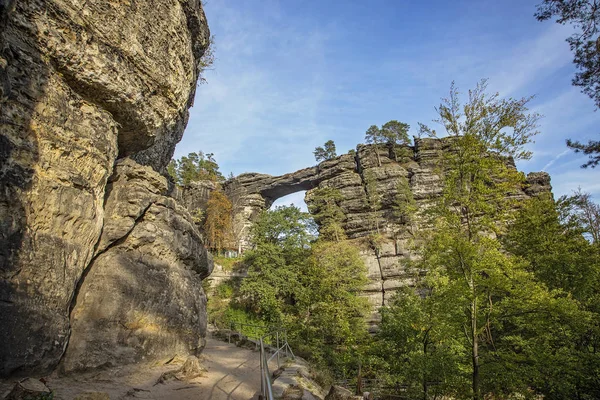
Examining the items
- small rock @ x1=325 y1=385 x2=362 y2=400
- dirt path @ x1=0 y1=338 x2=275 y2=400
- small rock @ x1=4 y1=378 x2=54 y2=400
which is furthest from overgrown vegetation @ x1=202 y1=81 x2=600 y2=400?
small rock @ x1=4 y1=378 x2=54 y2=400

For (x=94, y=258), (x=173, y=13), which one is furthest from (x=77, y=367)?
(x=173, y=13)

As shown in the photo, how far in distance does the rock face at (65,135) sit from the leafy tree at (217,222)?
2567 centimetres

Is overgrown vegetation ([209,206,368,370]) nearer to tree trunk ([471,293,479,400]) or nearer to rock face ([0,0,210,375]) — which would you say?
tree trunk ([471,293,479,400])

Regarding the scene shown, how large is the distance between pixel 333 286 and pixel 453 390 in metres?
11.2

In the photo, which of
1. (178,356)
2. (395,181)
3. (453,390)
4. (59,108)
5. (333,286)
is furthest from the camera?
(395,181)

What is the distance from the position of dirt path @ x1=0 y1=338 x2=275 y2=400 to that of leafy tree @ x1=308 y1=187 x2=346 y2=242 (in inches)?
898

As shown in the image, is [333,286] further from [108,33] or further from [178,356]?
[108,33]

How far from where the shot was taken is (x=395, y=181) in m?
35.5

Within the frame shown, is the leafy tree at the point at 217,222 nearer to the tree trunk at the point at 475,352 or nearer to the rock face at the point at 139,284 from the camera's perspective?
the rock face at the point at 139,284

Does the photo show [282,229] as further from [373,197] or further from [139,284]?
[139,284]

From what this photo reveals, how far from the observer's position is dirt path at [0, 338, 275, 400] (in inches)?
258

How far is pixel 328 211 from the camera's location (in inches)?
1353

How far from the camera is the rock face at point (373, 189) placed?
29.3m

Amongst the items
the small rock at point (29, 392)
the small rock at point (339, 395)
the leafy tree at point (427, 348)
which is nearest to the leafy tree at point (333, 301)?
the leafy tree at point (427, 348)
